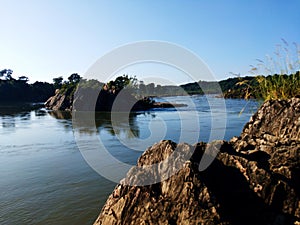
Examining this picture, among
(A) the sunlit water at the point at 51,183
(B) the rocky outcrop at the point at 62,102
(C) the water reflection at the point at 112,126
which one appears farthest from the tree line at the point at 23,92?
(A) the sunlit water at the point at 51,183

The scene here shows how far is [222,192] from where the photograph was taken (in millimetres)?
2961

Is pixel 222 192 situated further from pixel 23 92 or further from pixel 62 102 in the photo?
pixel 23 92

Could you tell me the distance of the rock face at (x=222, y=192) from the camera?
277 cm

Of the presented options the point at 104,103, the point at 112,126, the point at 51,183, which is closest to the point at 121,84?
the point at 104,103

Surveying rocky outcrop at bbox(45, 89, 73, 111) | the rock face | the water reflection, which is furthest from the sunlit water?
rocky outcrop at bbox(45, 89, 73, 111)

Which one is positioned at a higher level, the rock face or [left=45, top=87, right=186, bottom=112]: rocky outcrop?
[left=45, top=87, right=186, bottom=112]: rocky outcrop

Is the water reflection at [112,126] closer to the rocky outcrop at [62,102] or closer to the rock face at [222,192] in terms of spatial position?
the rock face at [222,192]

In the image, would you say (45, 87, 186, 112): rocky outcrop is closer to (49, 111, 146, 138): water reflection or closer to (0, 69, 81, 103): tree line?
(49, 111, 146, 138): water reflection

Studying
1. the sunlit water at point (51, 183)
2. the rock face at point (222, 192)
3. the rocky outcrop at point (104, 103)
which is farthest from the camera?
the rocky outcrop at point (104, 103)

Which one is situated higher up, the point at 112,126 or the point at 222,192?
the point at 222,192

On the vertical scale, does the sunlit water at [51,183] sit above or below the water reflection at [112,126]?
below

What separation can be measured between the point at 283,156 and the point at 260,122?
4.10 feet

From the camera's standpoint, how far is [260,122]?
4391mm

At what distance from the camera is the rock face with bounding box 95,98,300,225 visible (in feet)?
9.10
